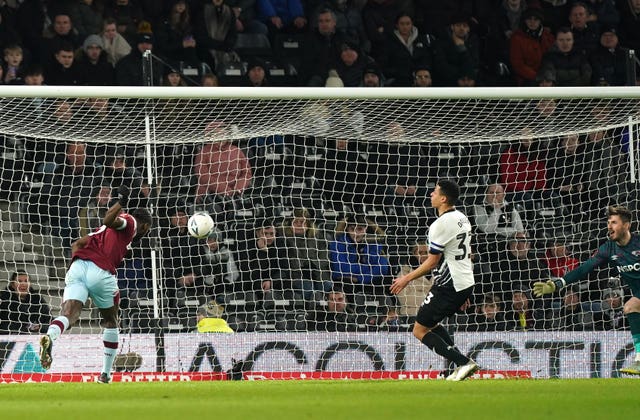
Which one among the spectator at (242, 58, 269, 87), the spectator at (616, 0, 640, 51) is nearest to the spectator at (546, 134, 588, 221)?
the spectator at (242, 58, 269, 87)

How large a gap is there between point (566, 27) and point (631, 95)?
621cm

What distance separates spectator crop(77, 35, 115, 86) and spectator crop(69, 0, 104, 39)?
2.42 feet

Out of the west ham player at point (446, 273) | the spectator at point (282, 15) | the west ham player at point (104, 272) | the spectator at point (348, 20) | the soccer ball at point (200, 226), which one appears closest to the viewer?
the west ham player at point (446, 273)

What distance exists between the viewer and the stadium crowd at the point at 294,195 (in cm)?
1480

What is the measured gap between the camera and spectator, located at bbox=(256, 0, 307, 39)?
1805 cm

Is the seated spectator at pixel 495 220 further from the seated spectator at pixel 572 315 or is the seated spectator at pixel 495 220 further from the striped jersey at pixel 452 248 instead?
the striped jersey at pixel 452 248

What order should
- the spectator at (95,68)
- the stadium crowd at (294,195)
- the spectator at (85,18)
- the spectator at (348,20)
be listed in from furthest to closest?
the spectator at (348,20), the spectator at (85,18), the spectator at (95,68), the stadium crowd at (294,195)

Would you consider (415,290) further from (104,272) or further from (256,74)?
(104,272)

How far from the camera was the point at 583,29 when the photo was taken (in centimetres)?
1930

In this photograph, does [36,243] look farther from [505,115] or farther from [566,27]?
[566,27]

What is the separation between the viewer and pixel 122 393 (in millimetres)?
9898

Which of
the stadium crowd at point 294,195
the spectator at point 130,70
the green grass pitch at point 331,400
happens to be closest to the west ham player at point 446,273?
the green grass pitch at point 331,400

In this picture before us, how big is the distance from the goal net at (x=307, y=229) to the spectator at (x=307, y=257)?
29mm

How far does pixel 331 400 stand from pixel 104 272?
13.3ft
